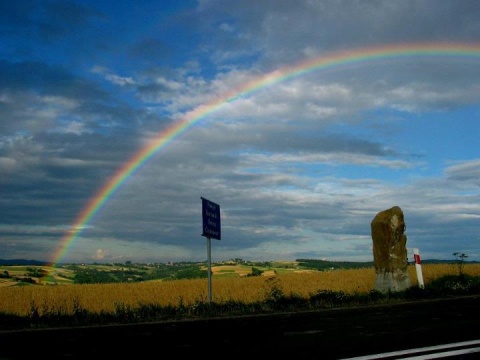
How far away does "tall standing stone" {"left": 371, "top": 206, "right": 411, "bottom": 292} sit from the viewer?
21.3 meters

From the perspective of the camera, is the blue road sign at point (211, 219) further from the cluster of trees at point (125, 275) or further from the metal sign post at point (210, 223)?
the cluster of trees at point (125, 275)

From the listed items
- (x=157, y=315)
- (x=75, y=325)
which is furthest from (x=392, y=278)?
(x=75, y=325)

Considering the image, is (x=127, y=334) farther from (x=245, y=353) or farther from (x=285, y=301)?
(x=285, y=301)

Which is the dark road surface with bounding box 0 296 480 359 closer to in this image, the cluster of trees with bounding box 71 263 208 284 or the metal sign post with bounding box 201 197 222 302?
the metal sign post with bounding box 201 197 222 302

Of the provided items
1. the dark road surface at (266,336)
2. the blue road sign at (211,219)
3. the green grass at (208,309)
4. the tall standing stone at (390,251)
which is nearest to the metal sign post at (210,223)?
the blue road sign at (211,219)

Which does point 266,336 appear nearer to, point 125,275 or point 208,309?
point 208,309

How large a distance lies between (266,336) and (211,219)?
29.0ft

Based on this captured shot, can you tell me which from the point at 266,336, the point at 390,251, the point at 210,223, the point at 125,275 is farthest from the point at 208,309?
the point at 125,275

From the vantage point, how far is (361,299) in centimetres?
1877

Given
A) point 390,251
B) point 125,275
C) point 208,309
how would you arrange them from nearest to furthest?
point 208,309, point 390,251, point 125,275

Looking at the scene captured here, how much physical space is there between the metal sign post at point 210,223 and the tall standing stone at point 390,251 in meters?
7.31

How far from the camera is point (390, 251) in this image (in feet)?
70.7

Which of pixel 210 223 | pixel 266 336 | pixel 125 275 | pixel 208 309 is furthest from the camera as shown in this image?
pixel 125 275

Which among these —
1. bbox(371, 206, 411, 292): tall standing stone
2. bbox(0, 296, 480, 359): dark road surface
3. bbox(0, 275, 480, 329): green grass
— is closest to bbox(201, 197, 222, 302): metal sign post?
bbox(0, 275, 480, 329): green grass
